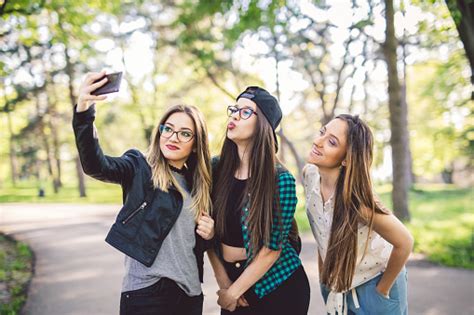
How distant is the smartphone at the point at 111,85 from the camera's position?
2.11 m

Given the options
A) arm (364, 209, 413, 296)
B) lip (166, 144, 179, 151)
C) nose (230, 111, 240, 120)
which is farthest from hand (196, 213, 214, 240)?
arm (364, 209, 413, 296)

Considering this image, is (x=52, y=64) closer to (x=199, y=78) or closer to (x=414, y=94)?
Answer: (x=199, y=78)

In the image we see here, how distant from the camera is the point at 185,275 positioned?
2.29 m

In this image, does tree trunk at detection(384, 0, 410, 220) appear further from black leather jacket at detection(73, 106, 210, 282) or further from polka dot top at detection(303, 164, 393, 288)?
black leather jacket at detection(73, 106, 210, 282)

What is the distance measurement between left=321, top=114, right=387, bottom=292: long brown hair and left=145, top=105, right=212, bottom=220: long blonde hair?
800mm

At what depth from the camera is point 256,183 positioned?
2410 mm

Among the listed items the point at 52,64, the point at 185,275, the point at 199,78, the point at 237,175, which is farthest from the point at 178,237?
the point at 52,64

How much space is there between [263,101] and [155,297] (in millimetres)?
1341

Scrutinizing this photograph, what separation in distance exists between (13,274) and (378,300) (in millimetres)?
6157

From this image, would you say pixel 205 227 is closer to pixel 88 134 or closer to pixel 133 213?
pixel 133 213

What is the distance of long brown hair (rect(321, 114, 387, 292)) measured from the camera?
2361 mm

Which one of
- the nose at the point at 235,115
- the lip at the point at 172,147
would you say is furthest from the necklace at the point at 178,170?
the nose at the point at 235,115

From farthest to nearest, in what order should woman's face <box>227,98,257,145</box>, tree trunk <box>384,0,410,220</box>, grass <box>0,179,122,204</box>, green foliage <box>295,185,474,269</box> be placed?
grass <box>0,179,122,204</box>
tree trunk <box>384,0,410,220</box>
green foliage <box>295,185,474,269</box>
woman's face <box>227,98,257,145</box>

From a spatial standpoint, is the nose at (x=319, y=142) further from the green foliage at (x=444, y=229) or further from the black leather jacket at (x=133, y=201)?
the green foliage at (x=444, y=229)
